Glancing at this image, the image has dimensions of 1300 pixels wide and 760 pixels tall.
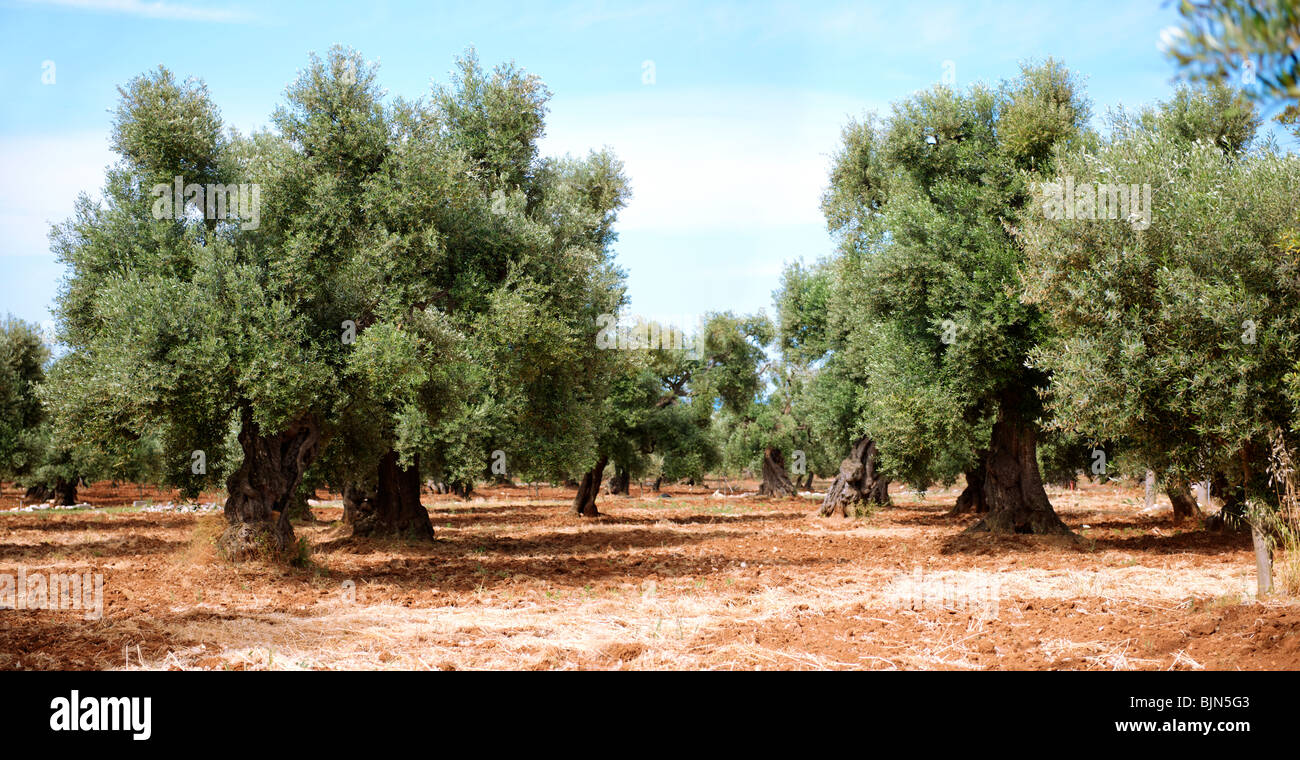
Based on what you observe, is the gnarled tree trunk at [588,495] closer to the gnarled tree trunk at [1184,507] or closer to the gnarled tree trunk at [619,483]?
the gnarled tree trunk at [1184,507]

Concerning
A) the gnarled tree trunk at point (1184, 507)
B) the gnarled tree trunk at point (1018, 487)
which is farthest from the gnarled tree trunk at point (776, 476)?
the gnarled tree trunk at point (1018, 487)

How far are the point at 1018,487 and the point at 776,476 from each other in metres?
39.1

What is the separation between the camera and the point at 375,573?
18016 millimetres

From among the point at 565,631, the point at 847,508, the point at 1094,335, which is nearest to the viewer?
the point at 565,631

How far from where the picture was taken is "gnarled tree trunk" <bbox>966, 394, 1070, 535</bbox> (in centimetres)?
2403

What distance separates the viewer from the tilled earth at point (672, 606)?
9562mm

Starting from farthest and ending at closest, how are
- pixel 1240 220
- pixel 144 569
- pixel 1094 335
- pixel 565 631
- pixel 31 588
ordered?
1. pixel 144 569
2. pixel 31 588
3. pixel 1094 335
4. pixel 1240 220
5. pixel 565 631

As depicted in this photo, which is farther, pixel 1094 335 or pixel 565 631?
pixel 1094 335

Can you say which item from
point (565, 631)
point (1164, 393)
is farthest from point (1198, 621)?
point (565, 631)

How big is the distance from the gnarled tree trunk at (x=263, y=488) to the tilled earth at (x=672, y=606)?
0.55 m

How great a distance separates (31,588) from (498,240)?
11.8 metres

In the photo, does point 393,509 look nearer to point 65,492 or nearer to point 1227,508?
point 1227,508

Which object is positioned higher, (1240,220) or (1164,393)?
(1240,220)
